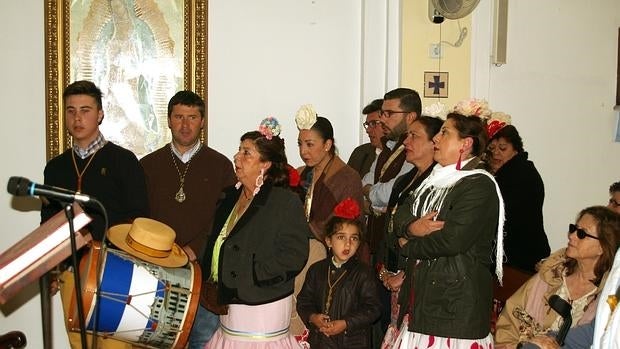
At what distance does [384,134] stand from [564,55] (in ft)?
6.40

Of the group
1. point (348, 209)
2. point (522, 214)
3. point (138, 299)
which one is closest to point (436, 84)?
point (522, 214)

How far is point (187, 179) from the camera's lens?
394cm

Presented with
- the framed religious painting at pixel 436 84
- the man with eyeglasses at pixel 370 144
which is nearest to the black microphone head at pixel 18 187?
the man with eyeglasses at pixel 370 144

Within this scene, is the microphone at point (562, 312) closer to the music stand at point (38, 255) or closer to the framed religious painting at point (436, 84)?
the music stand at point (38, 255)

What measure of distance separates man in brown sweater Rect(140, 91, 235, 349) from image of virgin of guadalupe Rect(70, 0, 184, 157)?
705 mm

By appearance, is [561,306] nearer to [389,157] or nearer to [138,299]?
[389,157]

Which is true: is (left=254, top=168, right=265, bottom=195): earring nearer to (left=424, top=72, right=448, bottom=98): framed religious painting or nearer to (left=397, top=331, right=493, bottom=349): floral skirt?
(left=397, top=331, right=493, bottom=349): floral skirt

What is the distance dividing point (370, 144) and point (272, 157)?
148cm

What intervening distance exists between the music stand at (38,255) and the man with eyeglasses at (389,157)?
200 centimetres

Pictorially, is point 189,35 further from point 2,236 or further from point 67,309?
point 67,309

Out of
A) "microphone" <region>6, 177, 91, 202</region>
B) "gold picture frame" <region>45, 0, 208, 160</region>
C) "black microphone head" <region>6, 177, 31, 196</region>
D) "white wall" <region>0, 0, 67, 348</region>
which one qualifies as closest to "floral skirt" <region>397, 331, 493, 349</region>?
"microphone" <region>6, 177, 91, 202</region>

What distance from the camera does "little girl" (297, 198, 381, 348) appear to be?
341cm

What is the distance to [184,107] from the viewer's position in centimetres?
402

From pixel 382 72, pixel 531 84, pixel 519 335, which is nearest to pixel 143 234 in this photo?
pixel 519 335
